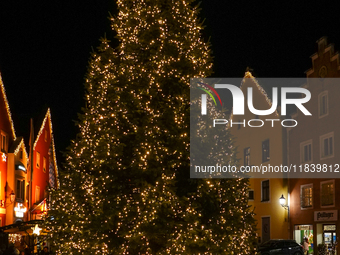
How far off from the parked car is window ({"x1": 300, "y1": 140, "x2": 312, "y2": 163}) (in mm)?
6665

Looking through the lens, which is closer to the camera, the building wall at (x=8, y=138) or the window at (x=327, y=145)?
the building wall at (x=8, y=138)

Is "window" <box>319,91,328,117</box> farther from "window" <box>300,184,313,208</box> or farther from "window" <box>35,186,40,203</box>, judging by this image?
"window" <box>35,186,40,203</box>

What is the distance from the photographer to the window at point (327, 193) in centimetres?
3378

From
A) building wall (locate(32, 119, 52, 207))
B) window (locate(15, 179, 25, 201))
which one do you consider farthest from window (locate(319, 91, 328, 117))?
building wall (locate(32, 119, 52, 207))

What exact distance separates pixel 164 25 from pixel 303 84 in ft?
77.5

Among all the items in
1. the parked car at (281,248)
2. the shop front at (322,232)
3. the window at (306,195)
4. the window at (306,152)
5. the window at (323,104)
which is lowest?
the parked car at (281,248)

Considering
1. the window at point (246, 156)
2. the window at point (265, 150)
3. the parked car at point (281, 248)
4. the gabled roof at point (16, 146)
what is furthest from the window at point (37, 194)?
A: the parked car at point (281, 248)

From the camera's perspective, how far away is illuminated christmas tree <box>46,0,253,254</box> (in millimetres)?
14766

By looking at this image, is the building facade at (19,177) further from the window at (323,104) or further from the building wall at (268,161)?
the window at (323,104)

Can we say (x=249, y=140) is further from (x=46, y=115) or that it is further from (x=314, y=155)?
(x=46, y=115)

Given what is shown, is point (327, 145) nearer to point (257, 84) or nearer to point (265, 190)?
point (265, 190)

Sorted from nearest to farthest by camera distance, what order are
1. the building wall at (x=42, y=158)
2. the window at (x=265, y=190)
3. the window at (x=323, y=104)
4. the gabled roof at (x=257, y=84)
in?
the window at (x=323, y=104), the gabled roof at (x=257, y=84), the window at (x=265, y=190), the building wall at (x=42, y=158)

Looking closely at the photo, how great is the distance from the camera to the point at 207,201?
1538cm

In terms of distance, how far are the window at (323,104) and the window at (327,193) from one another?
4.69 meters
